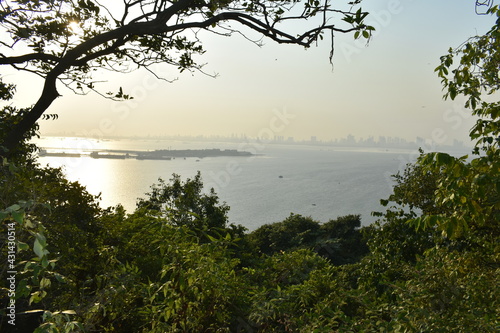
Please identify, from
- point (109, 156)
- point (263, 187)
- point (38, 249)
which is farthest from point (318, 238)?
point (109, 156)

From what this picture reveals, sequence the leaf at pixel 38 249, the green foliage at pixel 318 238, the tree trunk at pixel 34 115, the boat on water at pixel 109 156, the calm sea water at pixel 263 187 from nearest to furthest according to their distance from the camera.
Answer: the leaf at pixel 38 249, the tree trunk at pixel 34 115, the green foliage at pixel 318 238, the calm sea water at pixel 263 187, the boat on water at pixel 109 156

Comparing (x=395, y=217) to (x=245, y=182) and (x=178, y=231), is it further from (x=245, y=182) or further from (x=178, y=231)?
(x=245, y=182)

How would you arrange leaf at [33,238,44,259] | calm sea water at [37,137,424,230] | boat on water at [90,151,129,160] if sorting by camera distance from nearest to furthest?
leaf at [33,238,44,259]
calm sea water at [37,137,424,230]
boat on water at [90,151,129,160]

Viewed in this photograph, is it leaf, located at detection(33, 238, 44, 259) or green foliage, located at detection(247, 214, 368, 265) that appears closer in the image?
leaf, located at detection(33, 238, 44, 259)

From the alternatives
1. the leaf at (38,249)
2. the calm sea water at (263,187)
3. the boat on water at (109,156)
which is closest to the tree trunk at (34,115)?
the leaf at (38,249)

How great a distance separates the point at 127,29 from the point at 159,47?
175cm

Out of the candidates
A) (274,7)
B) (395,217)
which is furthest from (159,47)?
(395,217)

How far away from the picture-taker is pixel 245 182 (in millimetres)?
98062

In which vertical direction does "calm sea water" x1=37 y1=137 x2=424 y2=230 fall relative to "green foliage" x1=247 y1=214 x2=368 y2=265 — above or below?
below

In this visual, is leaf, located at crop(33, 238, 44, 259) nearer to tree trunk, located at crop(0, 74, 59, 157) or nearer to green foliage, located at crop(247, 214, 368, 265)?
tree trunk, located at crop(0, 74, 59, 157)

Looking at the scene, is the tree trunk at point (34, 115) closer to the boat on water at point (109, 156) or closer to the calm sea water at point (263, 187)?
the calm sea water at point (263, 187)

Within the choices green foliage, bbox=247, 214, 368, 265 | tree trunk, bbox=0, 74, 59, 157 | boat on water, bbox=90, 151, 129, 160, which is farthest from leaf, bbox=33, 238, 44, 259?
boat on water, bbox=90, 151, 129, 160

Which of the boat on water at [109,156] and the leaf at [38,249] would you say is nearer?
the leaf at [38,249]

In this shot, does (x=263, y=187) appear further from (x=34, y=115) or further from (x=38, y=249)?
(x=38, y=249)
